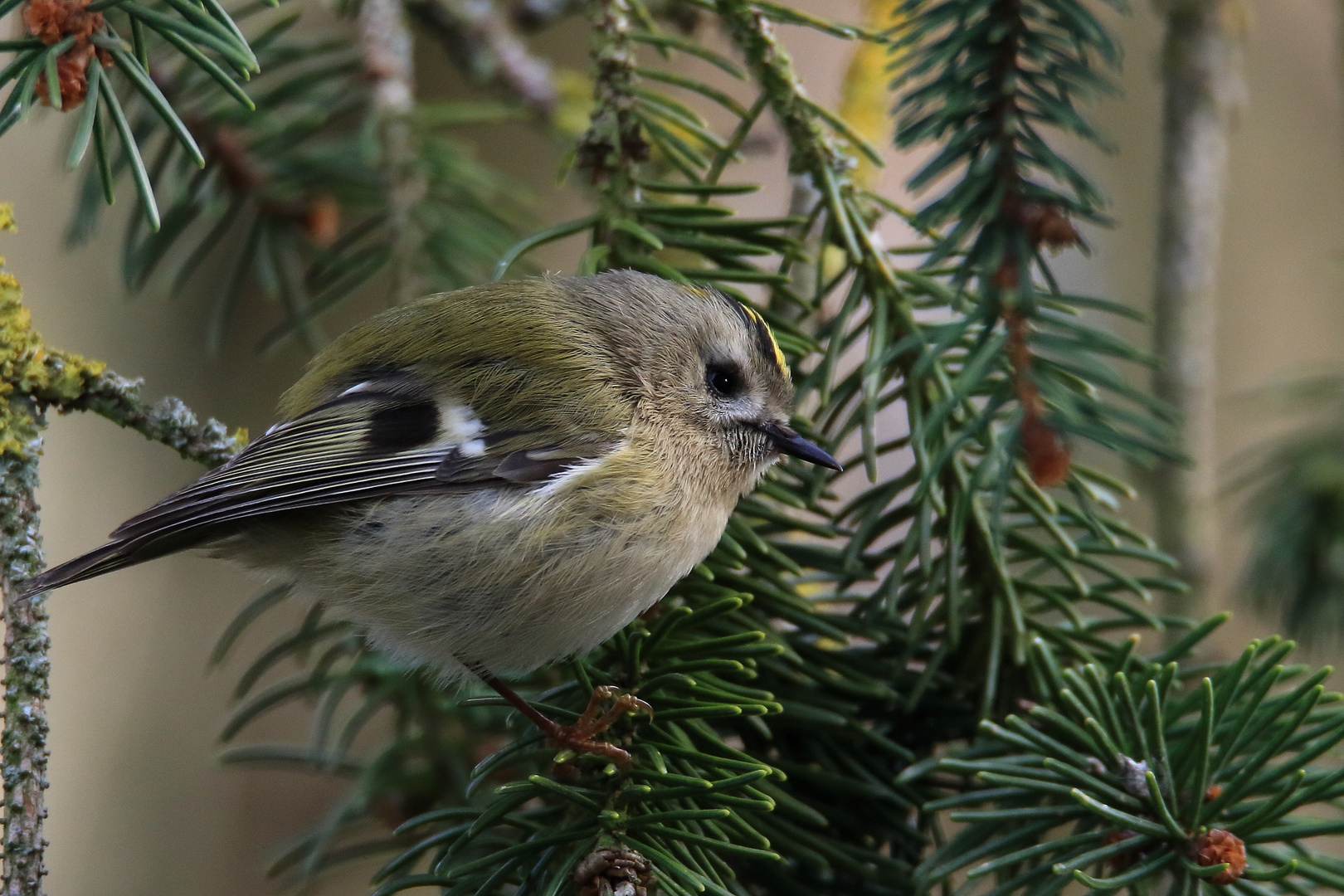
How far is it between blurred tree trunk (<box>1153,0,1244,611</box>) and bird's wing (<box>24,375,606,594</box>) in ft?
2.71

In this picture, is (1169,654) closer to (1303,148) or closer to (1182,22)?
(1182,22)

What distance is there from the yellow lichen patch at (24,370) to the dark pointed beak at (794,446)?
0.67 m

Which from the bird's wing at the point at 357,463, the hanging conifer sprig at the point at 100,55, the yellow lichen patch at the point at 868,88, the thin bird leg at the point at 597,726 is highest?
the yellow lichen patch at the point at 868,88

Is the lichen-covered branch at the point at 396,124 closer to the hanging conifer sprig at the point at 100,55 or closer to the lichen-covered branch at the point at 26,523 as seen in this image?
the lichen-covered branch at the point at 26,523

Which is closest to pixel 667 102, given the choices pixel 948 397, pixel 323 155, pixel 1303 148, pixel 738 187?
pixel 738 187

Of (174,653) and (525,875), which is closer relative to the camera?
(525,875)

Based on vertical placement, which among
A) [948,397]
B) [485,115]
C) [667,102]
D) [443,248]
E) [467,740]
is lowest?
[467,740]

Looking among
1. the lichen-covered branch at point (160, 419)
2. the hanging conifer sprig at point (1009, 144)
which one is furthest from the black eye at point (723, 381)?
the lichen-covered branch at point (160, 419)

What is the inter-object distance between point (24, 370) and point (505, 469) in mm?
465

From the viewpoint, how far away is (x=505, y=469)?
118 cm

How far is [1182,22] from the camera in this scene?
59.2 inches

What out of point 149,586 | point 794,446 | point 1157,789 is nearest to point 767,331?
point 794,446

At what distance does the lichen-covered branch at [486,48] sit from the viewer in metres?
1.64

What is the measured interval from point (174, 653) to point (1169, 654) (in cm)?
182
